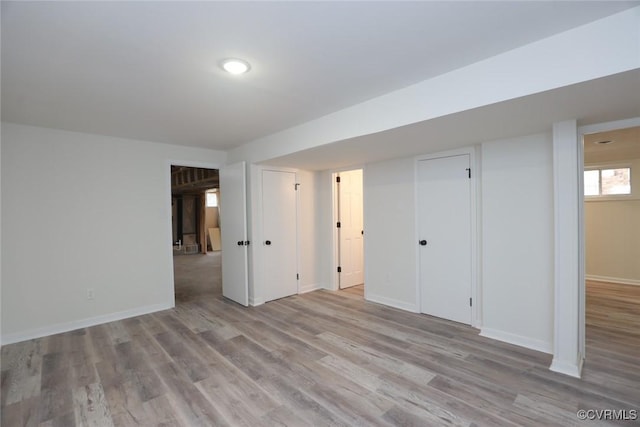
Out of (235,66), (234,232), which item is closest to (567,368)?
(235,66)

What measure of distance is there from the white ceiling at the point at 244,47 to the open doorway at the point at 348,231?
2.45 meters

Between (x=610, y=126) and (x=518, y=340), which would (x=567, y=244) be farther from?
(x=518, y=340)

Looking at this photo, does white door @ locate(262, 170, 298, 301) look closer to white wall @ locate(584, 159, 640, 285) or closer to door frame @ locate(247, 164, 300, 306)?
door frame @ locate(247, 164, 300, 306)

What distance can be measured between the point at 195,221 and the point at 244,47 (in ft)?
35.7

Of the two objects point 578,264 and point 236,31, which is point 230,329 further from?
point 578,264

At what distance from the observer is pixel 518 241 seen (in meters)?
2.96

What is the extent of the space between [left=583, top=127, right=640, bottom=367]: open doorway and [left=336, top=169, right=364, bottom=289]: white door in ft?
10.4

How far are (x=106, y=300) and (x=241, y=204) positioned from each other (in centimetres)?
209

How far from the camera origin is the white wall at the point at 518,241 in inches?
110

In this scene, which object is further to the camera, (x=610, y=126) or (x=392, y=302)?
(x=392, y=302)

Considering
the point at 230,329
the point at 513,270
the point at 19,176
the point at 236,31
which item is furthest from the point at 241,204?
the point at 513,270

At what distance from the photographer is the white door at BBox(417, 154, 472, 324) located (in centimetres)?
348

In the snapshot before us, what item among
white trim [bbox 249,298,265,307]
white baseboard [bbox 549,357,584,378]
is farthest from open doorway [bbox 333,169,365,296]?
white baseboard [bbox 549,357,584,378]

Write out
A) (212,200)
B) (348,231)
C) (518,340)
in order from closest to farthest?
(518,340)
(348,231)
(212,200)
